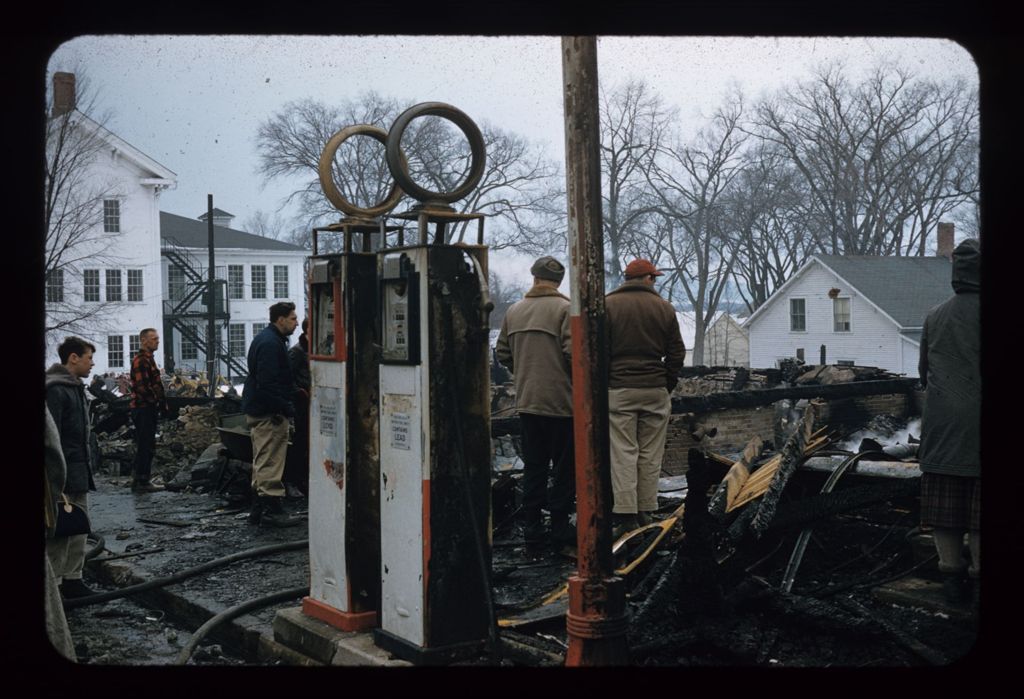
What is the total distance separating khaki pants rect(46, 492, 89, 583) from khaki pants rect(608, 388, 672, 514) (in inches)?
153

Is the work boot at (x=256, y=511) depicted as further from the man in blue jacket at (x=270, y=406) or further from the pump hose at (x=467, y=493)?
the pump hose at (x=467, y=493)

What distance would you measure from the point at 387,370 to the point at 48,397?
10.1 ft

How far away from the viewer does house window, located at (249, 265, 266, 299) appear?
49312mm

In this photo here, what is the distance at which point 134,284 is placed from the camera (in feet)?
131

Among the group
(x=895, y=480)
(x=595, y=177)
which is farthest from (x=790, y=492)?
(x=595, y=177)

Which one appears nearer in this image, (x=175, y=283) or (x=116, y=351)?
(x=116, y=351)

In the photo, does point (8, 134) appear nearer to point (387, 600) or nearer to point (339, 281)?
point (339, 281)

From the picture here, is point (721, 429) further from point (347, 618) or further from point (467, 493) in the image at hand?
point (467, 493)

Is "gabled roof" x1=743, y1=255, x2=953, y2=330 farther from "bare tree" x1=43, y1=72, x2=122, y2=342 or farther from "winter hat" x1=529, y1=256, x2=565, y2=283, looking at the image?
"winter hat" x1=529, y1=256, x2=565, y2=283

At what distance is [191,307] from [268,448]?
3710cm

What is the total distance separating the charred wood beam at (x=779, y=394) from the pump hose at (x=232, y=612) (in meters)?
10.5

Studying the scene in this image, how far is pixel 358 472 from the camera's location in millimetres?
6031

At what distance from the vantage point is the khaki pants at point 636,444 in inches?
301

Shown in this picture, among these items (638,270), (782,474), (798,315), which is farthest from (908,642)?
(798,315)
